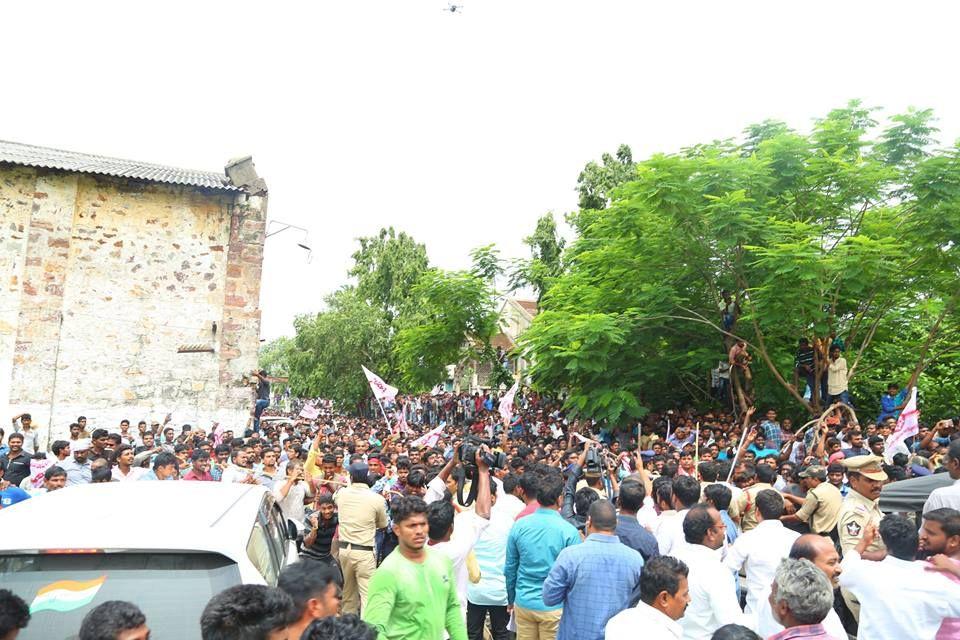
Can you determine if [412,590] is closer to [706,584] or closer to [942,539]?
[706,584]

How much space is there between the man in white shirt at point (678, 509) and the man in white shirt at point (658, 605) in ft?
6.72

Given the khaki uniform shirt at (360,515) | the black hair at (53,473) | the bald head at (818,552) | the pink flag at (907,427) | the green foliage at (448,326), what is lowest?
the khaki uniform shirt at (360,515)

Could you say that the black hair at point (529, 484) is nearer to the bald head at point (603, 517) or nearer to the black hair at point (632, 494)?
the black hair at point (632, 494)

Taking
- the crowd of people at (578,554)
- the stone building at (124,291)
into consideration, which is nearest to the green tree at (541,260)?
the stone building at (124,291)

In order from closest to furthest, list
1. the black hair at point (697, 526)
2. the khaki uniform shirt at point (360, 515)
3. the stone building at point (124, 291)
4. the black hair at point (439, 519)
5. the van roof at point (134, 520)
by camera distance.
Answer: the van roof at point (134, 520), the black hair at point (697, 526), the black hair at point (439, 519), the khaki uniform shirt at point (360, 515), the stone building at point (124, 291)

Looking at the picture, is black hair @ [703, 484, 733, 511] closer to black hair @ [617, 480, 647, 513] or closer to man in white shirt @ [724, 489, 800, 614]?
man in white shirt @ [724, 489, 800, 614]

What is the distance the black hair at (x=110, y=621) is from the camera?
2.96 m

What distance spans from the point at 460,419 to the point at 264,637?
26808mm

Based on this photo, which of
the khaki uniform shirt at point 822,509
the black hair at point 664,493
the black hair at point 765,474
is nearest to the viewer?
the black hair at point 664,493

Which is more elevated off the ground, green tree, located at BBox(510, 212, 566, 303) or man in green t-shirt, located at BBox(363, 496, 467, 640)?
green tree, located at BBox(510, 212, 566, 303)

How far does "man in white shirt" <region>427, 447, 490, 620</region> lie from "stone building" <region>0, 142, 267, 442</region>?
45.6 feet

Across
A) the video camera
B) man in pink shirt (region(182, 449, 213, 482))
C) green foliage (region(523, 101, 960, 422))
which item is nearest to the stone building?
green foliage (region(523, 101, 960, 422))

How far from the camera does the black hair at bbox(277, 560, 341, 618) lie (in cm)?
353

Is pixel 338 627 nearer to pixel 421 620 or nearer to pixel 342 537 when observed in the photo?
pixel 421 620
